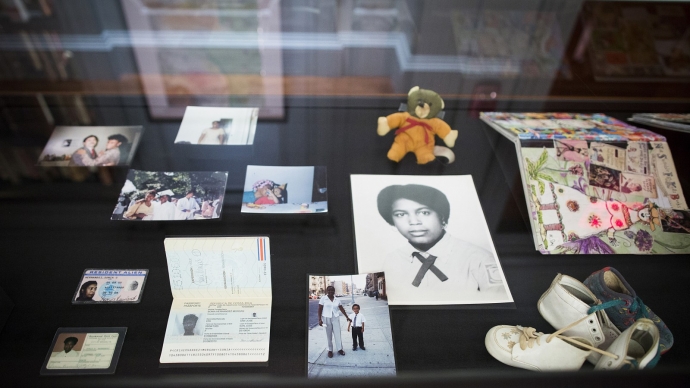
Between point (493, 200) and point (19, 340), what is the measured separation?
1.18m

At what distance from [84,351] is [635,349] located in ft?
3.51

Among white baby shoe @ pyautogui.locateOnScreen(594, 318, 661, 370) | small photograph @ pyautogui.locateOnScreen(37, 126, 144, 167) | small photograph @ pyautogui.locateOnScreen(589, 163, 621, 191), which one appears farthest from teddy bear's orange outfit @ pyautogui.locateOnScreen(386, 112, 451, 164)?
small photograph @ pyautogui.locateOnScreen(37, 126, 144, 167)

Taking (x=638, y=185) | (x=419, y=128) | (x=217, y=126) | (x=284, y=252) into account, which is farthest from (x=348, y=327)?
(x=638, y=185)

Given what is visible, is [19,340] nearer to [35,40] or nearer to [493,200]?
[493,200]

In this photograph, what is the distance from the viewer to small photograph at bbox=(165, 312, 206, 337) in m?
0.94

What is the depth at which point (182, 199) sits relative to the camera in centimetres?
123

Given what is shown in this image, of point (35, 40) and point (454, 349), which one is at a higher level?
point (35, 40)

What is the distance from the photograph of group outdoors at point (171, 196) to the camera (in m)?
1.19

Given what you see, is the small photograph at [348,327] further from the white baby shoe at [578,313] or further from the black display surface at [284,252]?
the white baby shoe at [578,313]

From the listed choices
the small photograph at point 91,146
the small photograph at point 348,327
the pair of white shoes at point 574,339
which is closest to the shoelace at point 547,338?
the pair of white shoes at point 574,339

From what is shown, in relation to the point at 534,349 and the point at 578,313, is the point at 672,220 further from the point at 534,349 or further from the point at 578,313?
the point at 534,349

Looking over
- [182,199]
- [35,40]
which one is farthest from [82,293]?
[35,40]

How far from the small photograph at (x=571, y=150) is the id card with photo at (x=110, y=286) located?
3.81 ft

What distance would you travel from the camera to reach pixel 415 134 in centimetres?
134
